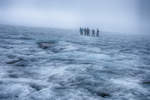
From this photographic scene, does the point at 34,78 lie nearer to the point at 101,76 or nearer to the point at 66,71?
the point at 66,71

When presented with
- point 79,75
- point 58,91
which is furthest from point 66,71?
point 58,91

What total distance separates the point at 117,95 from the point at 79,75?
2.51 meters

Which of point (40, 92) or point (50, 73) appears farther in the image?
point (50, 73)

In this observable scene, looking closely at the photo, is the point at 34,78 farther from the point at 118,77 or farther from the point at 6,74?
the point at 118,77

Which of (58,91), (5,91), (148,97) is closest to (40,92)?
(58,91)

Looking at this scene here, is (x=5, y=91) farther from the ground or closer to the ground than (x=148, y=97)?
farther from the ground

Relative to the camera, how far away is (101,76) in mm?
7836

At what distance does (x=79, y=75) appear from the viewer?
25.6ft

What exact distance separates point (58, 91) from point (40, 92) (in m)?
0.64

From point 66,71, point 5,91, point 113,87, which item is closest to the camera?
point 5,91

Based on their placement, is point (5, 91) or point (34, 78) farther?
point (34, 78)

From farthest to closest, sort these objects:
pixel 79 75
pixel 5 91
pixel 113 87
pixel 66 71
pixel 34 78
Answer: pixel 66 71, pixel 79 75, pixel 34 78, pixel 113 87, pixel 5 91

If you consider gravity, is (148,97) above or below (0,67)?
below

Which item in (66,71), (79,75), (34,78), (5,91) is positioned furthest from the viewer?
(66,71)
